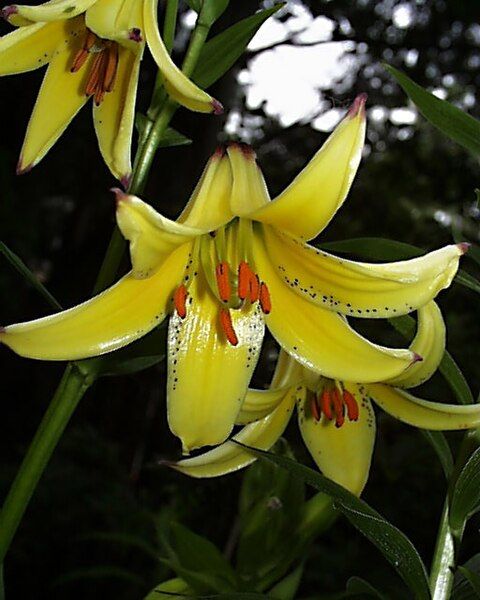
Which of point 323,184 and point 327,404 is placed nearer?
point 323,184

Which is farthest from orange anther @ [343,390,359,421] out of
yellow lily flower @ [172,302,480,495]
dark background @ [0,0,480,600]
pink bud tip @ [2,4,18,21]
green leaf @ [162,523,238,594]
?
dark background @ [0,0,480,600]

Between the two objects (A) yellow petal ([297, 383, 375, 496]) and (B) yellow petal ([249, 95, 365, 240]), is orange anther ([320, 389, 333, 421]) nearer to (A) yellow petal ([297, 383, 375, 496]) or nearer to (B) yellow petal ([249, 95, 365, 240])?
(A) yellow petal ([297, 383, 375, 496])

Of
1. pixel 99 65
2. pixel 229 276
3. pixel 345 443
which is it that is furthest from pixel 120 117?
pixel 345 443

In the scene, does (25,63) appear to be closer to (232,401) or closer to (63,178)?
(232,401)

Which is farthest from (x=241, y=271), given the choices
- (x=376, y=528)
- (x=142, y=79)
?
(x=142, y=79)

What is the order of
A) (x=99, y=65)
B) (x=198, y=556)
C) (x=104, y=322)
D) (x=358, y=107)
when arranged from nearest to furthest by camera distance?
(x=358, y=107) < (x=104, y=322) < (x=99, y=65) < (x=198, y=556)

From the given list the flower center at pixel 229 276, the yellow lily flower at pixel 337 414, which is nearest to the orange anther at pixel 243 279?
the flower center at pixel 229 276

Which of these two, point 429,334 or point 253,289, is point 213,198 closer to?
point 253,289
